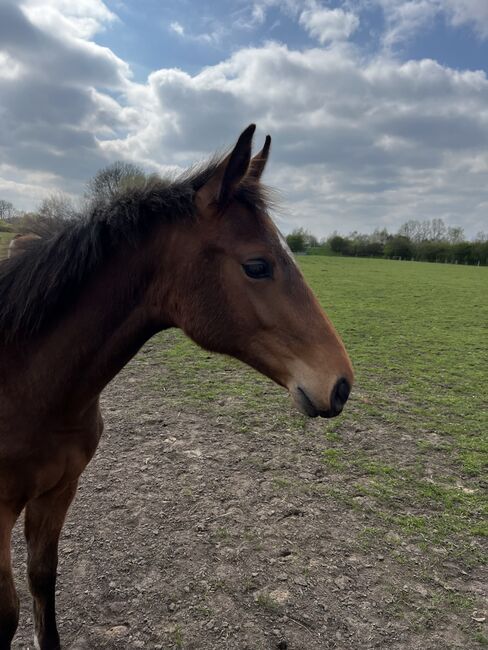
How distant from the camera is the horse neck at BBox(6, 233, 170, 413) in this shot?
1853 millimetres

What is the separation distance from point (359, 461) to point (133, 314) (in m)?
3.40

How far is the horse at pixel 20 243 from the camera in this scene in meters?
2.01

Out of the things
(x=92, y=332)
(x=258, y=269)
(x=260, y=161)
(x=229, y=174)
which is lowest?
(x=92, y=332)

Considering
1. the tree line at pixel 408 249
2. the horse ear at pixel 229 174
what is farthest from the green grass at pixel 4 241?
the tree line at pixel 408 249

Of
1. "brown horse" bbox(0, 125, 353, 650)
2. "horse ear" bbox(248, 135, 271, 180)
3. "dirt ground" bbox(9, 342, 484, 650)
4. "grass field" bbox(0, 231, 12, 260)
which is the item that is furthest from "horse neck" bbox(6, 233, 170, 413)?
"dirt ground" bbox(9, 342, 484, 650)

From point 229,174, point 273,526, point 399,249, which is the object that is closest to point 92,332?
point 229,174

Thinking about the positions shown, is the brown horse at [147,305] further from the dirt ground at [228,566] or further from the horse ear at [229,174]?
the dirt ground at [228,566]

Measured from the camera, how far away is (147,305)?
1.87 metres

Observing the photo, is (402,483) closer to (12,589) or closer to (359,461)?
(359,461)

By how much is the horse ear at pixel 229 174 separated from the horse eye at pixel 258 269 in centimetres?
30

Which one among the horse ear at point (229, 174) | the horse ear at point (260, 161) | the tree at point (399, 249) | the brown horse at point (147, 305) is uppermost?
the tree at point (399, 249)

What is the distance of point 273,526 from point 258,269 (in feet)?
8.03

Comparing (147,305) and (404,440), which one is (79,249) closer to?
(147,305)

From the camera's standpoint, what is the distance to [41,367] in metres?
1.88
